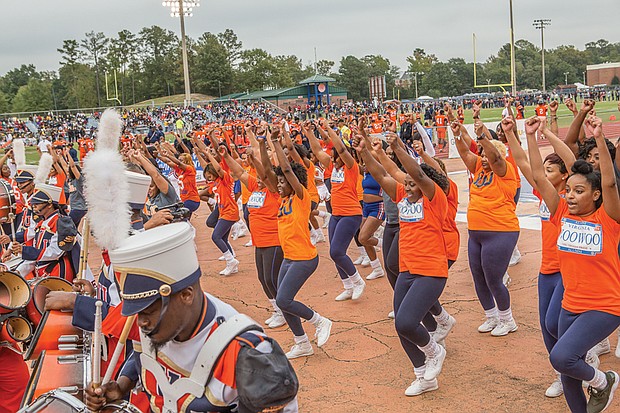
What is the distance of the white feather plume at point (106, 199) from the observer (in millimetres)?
2980

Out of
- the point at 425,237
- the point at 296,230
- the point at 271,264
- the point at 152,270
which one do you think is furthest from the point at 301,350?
the point at 152,270

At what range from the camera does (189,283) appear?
266 cm

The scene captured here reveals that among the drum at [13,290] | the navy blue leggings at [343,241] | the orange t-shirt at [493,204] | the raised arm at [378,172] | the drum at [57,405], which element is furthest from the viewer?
the navy blue leggings at [343,241]

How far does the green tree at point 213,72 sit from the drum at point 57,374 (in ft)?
280

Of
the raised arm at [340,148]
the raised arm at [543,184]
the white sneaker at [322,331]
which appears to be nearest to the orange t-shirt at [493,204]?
the raised arm at [543,184]

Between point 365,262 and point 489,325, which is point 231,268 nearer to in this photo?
point 365,262

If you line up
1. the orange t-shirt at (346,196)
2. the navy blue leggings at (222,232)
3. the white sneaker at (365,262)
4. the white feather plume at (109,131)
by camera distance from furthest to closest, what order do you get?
the navy blue leggings at (222,232), the white sneaker at (365,262), the orange t-shirt at (346,196), the white feather plume at (109,131)

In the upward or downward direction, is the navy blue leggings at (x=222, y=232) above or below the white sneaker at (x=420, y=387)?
above

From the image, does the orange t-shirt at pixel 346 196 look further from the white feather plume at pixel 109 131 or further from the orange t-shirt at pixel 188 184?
the white feather plume at pixel 109 131

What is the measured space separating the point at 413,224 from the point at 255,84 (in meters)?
87.8

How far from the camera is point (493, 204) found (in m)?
6.91

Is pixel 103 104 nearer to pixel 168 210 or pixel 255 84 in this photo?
pixel 255 84

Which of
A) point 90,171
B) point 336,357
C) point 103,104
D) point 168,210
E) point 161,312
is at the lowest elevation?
point 336,357

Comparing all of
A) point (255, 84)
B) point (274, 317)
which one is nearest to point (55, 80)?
point (255, 84)
